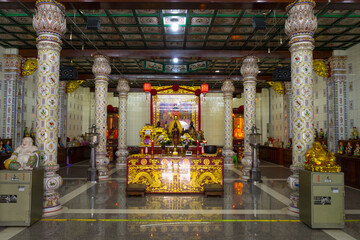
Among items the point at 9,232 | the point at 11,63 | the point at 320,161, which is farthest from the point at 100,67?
the point at 320,161

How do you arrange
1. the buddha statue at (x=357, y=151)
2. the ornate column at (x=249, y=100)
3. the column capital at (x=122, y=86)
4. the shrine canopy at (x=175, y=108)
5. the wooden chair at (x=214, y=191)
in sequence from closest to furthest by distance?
the wooden chair at (x=214, y=191)
the buddha statue at (x=357, y=151)
the ornate column at (x=249, y=100)
the column capital at (x=122, y=86)
the shrine canopy at (x=175, y=108)

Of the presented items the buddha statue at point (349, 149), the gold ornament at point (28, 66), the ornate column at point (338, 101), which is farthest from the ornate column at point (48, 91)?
the ornate column at point (338, 101)

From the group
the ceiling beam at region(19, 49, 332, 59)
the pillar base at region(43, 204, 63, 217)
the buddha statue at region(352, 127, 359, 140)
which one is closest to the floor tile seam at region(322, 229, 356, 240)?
the pillar base at region(43, 204, 63, 217)

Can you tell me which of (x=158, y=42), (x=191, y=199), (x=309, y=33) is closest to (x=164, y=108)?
(x=158, y=42)

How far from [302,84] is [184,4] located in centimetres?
306

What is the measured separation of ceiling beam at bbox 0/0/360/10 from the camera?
18.0 ft

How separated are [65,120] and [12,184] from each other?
10.1 meters

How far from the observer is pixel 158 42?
9.30 metres

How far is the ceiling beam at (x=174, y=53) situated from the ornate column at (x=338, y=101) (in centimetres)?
56

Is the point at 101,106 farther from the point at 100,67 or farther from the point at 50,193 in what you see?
the point at 50,193

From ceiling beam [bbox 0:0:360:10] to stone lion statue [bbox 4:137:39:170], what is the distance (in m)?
3.12

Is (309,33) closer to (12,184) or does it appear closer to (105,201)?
(105,201)

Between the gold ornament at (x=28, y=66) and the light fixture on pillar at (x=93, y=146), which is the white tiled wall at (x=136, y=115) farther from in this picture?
the light fixture on pillar at (x=93, y=146)

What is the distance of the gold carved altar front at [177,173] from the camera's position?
6883mm
